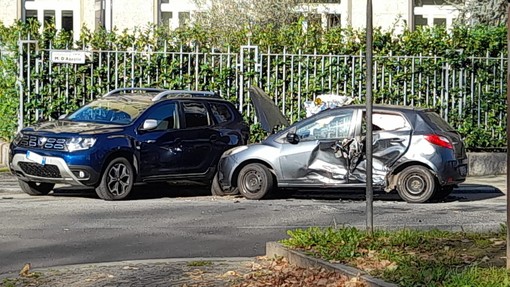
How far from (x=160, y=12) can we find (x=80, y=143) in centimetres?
2086

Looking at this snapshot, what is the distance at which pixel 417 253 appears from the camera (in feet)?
28.0

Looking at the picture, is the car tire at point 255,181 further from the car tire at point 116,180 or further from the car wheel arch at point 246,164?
the car tire at point 116,180

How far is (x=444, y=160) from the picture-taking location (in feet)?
50.4

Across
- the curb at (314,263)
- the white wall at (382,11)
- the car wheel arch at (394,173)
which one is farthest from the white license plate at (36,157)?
the white wall at (382,11)

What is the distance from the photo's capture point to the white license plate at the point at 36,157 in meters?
15.1

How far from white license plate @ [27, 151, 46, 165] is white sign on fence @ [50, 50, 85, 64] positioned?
4698 millimetres

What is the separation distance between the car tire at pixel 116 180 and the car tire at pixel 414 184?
3.99 meters

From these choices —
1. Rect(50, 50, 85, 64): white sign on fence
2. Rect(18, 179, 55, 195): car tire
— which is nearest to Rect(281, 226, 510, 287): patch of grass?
Rect(18, 179, 55, 195): car tire

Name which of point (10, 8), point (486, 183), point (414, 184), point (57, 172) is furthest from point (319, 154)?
point (10, 8)

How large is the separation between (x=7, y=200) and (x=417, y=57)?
923 centimetres

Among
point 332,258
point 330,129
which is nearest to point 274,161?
point 330,129

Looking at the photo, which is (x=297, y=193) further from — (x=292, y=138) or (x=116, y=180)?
(x=116, y=180)

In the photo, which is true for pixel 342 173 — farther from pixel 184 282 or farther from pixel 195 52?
pixel 184 282

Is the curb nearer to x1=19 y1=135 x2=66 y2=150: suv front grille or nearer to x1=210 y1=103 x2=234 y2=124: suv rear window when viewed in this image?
x1=19 y1=135 x2=66 y2=150: suv front grille
